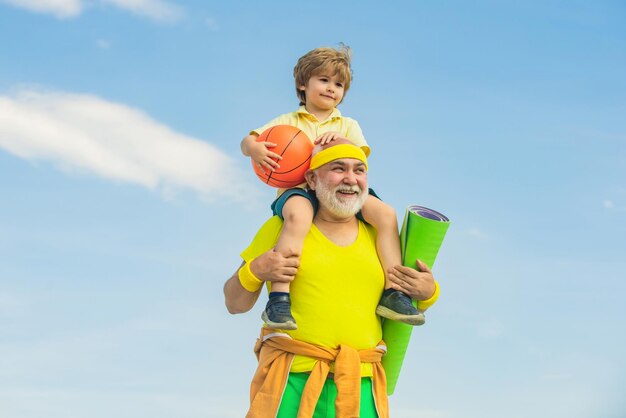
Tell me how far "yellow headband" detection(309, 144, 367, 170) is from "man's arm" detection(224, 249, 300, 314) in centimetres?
80

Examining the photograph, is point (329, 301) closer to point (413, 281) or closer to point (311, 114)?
point (413, 281)

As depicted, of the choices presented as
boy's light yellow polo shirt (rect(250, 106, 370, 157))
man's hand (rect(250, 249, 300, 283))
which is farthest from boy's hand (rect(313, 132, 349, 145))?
man's hand (rect(250, 249, 300, 283))

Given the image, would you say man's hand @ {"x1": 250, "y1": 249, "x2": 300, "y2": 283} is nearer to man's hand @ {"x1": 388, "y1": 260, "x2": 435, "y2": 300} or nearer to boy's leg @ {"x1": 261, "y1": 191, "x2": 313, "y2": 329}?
boy's leg @ {"x1": 261, "y1": 191, "x2": 313, "y2": 329}

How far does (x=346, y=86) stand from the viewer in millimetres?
6855

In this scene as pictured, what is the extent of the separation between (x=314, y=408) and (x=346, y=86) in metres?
2.87

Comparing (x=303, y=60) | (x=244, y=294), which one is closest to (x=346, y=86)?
(x=303, y=60)

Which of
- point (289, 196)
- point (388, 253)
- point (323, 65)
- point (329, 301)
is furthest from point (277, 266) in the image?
point (323, 65)

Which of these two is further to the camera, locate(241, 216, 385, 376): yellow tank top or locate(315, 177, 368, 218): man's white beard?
locate(315, 177, 368, 218): man's white beard

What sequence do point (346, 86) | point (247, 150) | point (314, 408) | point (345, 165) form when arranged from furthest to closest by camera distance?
point (346, 86) < point (247, 150) < point (345, 165) < point (314, 408)

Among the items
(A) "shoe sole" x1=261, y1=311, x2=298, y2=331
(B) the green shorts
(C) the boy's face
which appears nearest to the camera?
(A) "shoe sole" x1=261, y1=311, x2=298, y2=331

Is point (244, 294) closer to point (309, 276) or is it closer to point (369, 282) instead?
point (309, 276)

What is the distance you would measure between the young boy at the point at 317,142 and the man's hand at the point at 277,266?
5 centimetres

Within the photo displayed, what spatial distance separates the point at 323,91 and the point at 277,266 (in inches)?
69.6

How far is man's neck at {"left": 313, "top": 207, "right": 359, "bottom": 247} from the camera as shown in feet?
19.9
